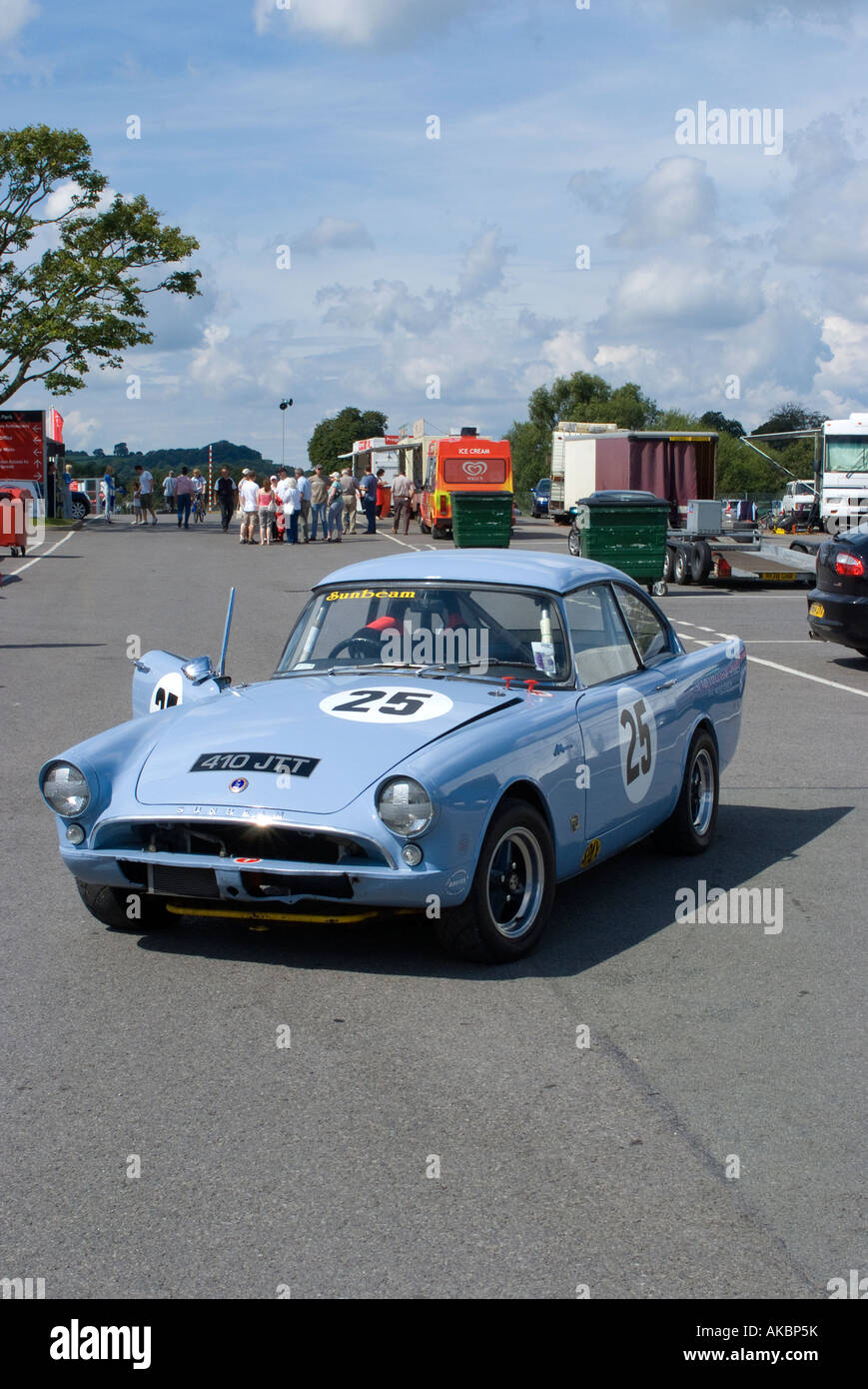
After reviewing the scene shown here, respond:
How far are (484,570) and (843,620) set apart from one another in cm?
866

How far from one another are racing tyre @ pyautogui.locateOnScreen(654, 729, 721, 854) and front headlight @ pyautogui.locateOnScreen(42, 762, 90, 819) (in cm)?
289

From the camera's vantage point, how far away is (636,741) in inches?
260

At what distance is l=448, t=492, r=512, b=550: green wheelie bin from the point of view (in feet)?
104

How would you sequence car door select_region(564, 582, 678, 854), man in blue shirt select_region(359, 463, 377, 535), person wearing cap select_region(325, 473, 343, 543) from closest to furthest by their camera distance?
1. car door select_region(564, 582, 678, 854)
2. person wearing cap select_region(325, 473, 343, 543)
3. man in blue shirt select_region(359, 463, 377, 535)

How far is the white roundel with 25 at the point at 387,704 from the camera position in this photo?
18.5 feet

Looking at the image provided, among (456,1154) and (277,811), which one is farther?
(277,811)

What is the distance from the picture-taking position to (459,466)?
129ft

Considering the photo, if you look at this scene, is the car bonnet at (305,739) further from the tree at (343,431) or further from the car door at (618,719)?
the tree at (343,431)

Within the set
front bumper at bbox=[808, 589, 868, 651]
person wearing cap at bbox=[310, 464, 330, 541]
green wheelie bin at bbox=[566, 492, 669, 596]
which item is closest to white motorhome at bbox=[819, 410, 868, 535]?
person wearing cap at bbox=[310, 464, 330, 541]

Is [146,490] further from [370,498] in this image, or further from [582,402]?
[582,402]

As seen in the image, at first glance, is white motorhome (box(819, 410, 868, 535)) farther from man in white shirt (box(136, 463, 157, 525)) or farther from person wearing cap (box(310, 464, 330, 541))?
man in white shirt (box(136, 463, 157, 525))

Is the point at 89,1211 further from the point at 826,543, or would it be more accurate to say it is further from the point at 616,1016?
the point at 826,543
